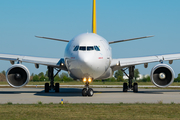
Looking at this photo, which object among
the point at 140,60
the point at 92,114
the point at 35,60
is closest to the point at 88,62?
the point at 35,60

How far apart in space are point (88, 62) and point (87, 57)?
0.32m

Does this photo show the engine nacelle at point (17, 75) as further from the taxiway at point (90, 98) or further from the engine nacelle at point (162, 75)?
the engine nacelle at point (162, 75)

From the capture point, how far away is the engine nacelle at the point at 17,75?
66.1ft

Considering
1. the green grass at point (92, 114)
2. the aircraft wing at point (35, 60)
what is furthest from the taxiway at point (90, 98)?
the green grass at point (92, 114)

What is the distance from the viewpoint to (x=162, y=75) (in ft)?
66.6

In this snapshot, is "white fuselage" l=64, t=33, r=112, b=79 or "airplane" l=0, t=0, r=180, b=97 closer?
"white fuselage" l=64, t=33, r=112, b=79

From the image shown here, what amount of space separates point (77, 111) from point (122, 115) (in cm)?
178

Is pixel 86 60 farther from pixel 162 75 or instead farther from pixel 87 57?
pixel 162 75

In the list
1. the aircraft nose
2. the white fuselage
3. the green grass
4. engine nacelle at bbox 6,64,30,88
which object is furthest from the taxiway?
the green grass

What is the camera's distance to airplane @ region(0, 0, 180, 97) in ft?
58.2

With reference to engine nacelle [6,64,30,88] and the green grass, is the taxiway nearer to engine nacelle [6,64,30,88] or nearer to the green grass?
engine nacelle [6,64,30,88]

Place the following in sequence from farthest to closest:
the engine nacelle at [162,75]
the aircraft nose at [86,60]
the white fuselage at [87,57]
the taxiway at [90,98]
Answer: the engine nacelle at [162,75]
the white fuselage at [87,57]
the aircraft nose at [86,60]
the taxiway at [90,98]

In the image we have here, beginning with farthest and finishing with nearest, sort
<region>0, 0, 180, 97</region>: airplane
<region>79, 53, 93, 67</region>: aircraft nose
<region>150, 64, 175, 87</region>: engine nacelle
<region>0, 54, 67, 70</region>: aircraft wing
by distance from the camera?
<region>0, 54, 67, 70</region>: aircraft wing → <region>150, 64, 175, 87</region>: engine nacelle → <region>0, 0, 180, 97</region>: airplane → <region>79, 53, 93, 67</region>: aircraft nose

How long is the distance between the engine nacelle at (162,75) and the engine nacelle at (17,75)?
8.45 meters
